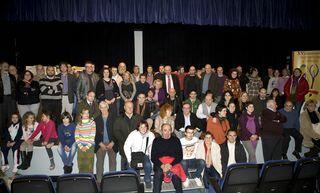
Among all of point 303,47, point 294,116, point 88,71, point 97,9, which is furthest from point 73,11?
point 303,47

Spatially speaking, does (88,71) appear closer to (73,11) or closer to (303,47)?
(73,11)

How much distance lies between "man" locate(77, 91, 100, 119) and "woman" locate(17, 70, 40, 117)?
1.12 meters

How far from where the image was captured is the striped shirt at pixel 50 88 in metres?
6.19

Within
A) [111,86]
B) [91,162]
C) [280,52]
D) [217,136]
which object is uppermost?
[280,52]

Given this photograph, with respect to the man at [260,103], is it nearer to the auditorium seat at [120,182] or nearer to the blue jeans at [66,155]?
the auditorium seat at [120,182]

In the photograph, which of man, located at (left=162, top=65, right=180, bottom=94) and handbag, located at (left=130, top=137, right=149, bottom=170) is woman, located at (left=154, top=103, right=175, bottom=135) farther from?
man, located at (left=162, top=65, right=180, bottom=94)

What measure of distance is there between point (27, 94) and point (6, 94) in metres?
0.61

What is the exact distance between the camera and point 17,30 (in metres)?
9.67

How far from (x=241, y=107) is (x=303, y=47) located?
5709mm

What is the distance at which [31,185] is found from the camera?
3719 millimetres

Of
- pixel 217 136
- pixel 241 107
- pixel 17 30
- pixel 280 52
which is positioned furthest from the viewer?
pixel 280 52

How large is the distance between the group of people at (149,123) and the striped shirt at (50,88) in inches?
0.8

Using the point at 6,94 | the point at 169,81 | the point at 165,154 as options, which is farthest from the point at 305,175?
the point at 6,94

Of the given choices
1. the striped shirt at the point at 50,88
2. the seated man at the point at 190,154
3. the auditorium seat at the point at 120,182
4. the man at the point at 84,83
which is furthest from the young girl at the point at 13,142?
the seated man at the point at 190,154
